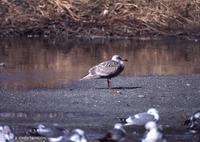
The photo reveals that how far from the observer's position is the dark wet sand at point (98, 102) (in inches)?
457

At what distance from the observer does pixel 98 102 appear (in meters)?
13.0

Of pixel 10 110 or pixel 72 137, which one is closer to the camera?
pixel 72 137

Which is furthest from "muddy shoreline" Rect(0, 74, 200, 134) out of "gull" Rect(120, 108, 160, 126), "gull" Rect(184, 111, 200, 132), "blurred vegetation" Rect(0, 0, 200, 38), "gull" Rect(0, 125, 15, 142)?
"blurred vegetation" Rect(0, 0, 200, 38)

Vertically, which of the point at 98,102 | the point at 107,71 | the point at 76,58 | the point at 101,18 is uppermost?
the point at 101,18

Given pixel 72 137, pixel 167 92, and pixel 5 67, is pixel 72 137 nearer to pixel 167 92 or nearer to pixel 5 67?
pixel 167 92

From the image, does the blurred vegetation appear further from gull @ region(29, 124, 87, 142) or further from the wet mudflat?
gull @ region(29, 124, 87, 142)

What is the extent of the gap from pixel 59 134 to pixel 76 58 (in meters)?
9.90

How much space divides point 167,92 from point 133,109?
71.9 inches

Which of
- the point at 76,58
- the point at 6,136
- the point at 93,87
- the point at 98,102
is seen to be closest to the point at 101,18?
the point at 76,58

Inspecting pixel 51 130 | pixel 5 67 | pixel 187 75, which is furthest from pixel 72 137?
pixel 5 67

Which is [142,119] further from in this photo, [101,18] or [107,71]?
[101,18]

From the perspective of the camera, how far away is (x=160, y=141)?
943 centimetres

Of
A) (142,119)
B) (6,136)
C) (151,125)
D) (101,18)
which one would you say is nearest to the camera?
(6,136)

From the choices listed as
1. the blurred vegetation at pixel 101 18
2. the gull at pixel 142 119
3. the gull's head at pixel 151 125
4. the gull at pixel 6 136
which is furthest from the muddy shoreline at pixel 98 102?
the blurred vegetation at pixel 101 18
